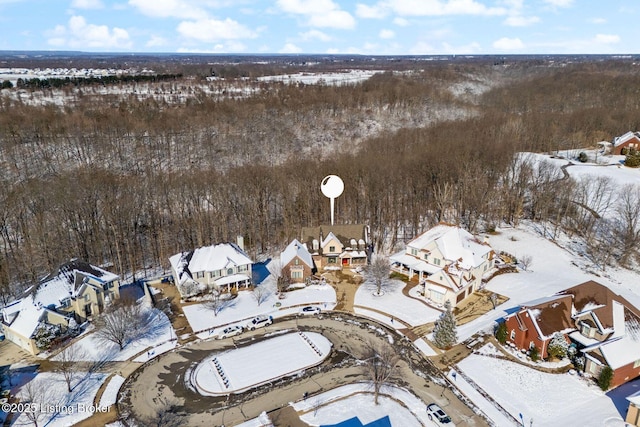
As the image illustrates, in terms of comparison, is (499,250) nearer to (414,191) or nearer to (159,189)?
(414,191)

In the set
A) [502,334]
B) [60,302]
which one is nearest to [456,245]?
[502,334]

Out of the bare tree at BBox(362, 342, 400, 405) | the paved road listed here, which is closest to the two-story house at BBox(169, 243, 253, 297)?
the paved road

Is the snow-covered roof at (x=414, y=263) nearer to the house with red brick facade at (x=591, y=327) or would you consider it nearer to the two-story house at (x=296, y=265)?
the two-story house at (x=296, y=265)

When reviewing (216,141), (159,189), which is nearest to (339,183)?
(159,189)

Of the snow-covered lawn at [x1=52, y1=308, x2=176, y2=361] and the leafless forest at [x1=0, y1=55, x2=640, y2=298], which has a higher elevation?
the leafless forest at [x1=0, y1=55, x2=640, y2=298]

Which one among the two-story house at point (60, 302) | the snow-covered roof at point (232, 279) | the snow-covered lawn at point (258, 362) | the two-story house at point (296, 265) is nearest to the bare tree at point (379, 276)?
the two-story house at point (296, 265)

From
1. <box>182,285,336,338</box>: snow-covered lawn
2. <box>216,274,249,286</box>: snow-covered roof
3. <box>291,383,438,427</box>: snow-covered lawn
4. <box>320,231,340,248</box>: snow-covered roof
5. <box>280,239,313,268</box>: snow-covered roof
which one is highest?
<box>320,231,340,248</box>: snow-covered roof

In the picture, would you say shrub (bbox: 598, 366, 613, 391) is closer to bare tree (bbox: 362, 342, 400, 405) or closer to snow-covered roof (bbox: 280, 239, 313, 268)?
bare tree (bbox: 362, 342, 400, 405)

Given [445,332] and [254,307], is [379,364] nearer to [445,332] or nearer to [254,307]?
[445,332]
